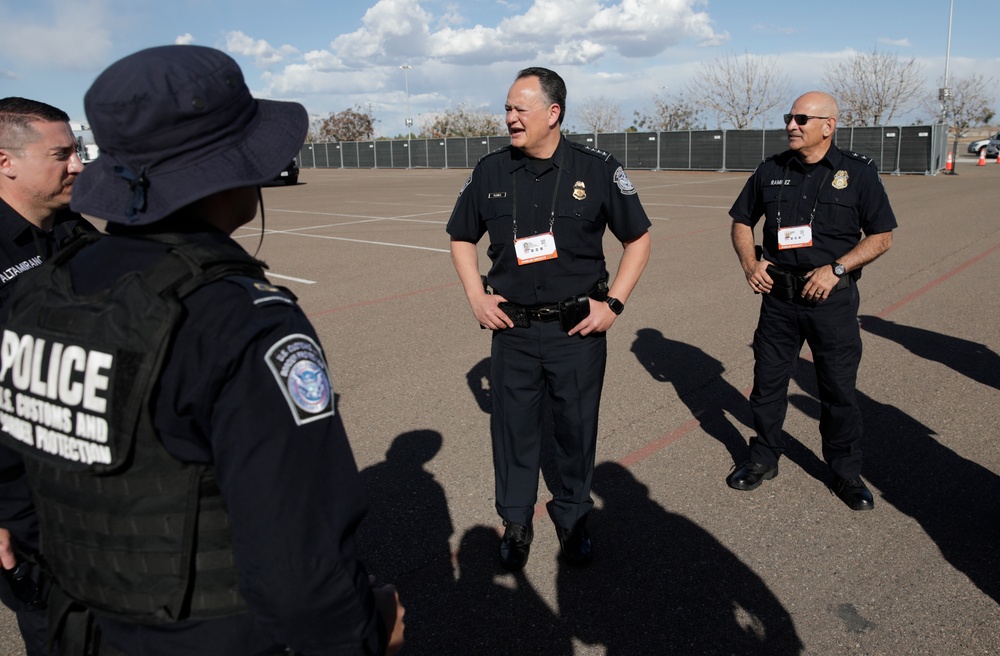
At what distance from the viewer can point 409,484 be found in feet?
13.2

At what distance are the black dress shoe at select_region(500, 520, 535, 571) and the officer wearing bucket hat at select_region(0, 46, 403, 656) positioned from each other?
1.96 meters

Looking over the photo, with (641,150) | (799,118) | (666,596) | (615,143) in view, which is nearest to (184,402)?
(666,596)

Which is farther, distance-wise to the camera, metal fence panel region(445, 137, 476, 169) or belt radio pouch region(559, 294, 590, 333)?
metal fence panel region(445, 137, 476, 169)

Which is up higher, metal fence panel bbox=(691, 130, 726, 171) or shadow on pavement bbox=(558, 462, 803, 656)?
metal fence panel bbox=(691, 130, 726, 171)

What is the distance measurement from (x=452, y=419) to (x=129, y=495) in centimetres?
367

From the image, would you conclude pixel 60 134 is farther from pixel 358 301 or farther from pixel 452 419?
pixel 358 301

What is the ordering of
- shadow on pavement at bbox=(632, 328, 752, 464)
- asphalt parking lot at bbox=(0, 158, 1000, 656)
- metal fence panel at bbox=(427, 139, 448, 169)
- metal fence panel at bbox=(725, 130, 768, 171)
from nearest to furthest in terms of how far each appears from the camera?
1. asphalt parking lot at bbox=(0, 158, 1000, 656)
2. shadow on pavement at bbox=(632, 328, 752, 464)
3. metal fence panel at bbox=(725, 130, 768, 171)
4. metal fence panel at bbox=(427, 139, 448, 169)

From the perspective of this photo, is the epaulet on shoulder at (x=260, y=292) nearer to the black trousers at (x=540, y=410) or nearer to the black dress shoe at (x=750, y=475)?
the black trousers at (x=540, y=410)

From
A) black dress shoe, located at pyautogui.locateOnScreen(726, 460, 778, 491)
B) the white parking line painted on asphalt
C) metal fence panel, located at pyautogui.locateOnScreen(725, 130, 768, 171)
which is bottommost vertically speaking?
black dress shoe, located at pyautogui.locateOnScreen(726, 460, 778, 491)

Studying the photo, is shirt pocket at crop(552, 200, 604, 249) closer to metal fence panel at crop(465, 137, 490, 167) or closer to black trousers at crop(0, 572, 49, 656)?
black trousers at crop(0, 572, 49, 656)

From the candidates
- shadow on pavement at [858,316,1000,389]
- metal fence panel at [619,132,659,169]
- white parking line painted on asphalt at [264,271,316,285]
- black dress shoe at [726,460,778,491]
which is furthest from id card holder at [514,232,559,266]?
metal fence panel at [619,132,659,169]

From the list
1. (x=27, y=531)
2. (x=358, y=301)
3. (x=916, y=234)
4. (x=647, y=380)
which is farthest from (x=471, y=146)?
(x=27, y=531)

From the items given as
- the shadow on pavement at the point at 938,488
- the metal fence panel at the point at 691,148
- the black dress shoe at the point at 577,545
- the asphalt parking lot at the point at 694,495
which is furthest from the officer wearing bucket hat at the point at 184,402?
the metal fence panel at the point at 691,148

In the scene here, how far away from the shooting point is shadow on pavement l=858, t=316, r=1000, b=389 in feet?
18.7
